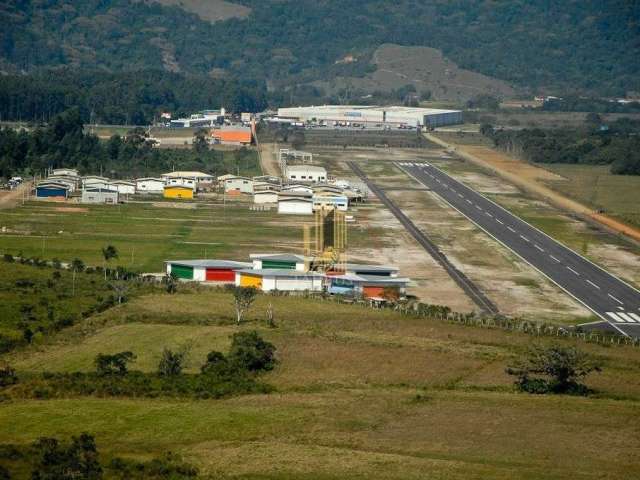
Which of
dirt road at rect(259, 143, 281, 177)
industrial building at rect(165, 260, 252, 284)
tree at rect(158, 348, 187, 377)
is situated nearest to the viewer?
tree at rect(158, 348, 187, 377)

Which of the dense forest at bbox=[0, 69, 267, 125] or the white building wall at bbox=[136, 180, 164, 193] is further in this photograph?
the dense forest at bbox=[0, 69, 267, 125]

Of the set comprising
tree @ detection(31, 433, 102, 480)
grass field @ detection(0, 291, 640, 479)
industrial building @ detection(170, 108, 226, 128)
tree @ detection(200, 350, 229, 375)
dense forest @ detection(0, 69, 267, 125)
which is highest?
dense forest @ detection(0, 69, 267, 125)

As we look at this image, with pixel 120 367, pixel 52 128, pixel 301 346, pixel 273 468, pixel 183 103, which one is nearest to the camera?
pixel 273 468

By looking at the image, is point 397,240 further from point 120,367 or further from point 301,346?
point 120,367

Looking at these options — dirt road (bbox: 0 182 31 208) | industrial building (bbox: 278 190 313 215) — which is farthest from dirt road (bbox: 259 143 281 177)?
dirt road (bbox: 0 182 31 208)

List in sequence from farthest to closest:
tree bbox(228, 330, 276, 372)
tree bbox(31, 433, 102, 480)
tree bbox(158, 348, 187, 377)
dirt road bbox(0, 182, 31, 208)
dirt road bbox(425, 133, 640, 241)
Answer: dirt road bbox(425, 133, 640, 241) < dirt road bbox(0, 182, 31, 208) < tree bbox(228, 330, 276, 372) < tree bbox(158, 348, 187, 377) < tree bbox(31, 433, 102, 480)

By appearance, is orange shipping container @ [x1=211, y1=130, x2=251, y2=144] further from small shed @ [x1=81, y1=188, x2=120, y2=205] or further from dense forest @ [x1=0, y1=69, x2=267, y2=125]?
small shed @ [x1=81, y1=188, x2=120, y2=205]

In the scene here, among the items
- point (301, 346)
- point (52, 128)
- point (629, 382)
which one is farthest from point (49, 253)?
point (52, 128)
